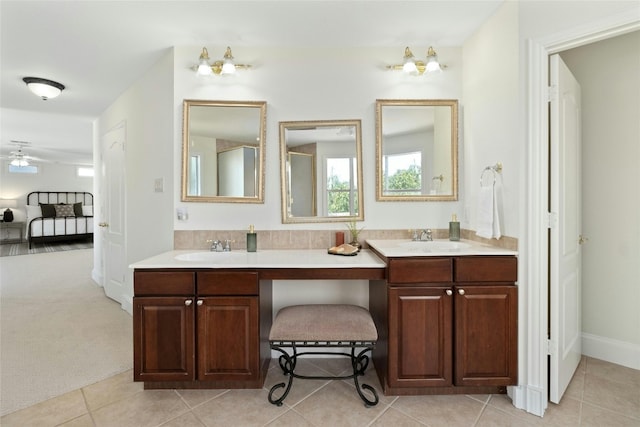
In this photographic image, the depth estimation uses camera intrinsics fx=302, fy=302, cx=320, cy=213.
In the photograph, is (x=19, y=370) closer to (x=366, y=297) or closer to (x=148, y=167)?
(x=148, y=167)

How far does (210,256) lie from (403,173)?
5.26 ft

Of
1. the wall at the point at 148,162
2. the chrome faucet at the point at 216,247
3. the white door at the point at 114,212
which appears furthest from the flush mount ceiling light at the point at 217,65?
the white door at the point at 114,212

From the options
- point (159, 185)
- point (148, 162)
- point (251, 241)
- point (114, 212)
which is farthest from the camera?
point (114, 212)

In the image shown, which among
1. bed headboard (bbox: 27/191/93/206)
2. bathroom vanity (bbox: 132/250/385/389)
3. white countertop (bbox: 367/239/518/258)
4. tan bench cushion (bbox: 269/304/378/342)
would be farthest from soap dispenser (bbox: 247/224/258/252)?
bed headboard (bbox: 27/191/93/206)

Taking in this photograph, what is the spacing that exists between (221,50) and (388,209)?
1.83m

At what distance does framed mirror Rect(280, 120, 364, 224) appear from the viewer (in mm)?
2389

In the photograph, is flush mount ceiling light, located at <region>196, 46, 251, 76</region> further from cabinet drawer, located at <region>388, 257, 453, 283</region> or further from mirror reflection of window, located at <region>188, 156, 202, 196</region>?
cabinet drawer, located at <region>388, 257, 453, 283</region>

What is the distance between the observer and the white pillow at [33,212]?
7887 mm

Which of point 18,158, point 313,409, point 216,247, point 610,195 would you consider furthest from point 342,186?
point 18,158

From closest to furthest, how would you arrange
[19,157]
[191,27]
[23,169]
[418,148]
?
[191,27]
[418,148]
[19,157]
[23,169]

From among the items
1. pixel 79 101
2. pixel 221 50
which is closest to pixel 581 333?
pixel 221 50

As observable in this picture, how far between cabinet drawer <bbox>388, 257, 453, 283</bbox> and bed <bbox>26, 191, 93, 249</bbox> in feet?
29.8

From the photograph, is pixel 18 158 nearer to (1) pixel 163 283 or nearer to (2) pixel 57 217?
(2) pixel 57 217

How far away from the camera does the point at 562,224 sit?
5.90 ft
